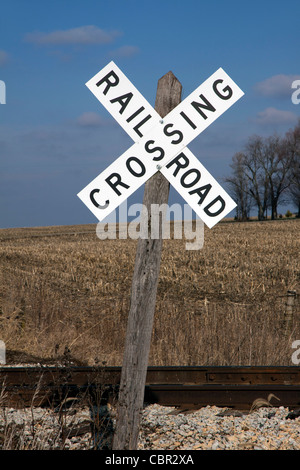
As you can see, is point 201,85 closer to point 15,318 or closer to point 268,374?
point 268,374

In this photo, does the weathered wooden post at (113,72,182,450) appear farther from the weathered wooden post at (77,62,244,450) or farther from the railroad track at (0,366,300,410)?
the railroad track at (0,366,300,410)

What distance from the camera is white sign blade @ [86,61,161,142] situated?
11.8 feet

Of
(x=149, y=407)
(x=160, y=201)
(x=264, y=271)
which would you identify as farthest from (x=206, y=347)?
(x=264, y=271)

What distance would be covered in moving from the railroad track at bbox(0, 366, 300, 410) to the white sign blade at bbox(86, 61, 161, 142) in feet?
8.88

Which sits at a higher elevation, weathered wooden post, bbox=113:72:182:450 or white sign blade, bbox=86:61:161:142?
white sign blade, bbox=86:61:161:142

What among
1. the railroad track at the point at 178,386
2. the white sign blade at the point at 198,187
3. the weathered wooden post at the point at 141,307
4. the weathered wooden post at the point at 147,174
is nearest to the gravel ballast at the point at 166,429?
the railroad track at the point at 178,386

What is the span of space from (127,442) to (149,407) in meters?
1.41

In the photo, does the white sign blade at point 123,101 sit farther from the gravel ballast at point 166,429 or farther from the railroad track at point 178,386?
the railroad track at point 178,386

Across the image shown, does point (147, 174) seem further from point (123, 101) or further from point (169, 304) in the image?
point (169, 304)

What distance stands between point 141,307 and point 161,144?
4.27 ft

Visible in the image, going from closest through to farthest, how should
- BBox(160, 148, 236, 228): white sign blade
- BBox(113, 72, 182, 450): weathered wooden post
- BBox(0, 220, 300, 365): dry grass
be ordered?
1. BBox(160, 148, 236, 228): white sign blade
2. BBox(113, 72, 182, 450): weathered wooden post
3. BBox(0, 220, 300, 365): dry grass

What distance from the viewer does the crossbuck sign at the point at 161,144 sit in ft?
11.6

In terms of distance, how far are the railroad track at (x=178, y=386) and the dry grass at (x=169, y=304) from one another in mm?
516

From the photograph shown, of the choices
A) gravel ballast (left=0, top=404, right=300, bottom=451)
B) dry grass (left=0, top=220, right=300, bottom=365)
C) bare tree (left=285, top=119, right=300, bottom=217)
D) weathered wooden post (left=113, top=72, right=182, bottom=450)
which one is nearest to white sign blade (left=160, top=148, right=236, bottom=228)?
weathered wooden post (left=113, top=72, right=182, bottom=450)
